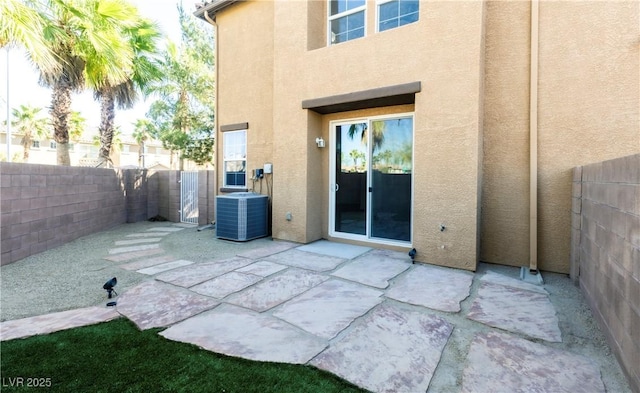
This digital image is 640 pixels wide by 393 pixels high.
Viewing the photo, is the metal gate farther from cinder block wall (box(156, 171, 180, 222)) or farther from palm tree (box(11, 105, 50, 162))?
palm tree (box(11, 105, 50, 162))

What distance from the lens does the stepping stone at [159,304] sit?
146 inches

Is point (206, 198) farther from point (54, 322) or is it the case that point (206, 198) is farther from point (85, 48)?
point (54, 322)

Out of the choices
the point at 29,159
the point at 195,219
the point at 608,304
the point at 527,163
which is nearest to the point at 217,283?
the point at 608,304

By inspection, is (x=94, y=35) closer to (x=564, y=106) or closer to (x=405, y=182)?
(x=405, y=182)

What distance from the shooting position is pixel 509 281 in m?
5.13

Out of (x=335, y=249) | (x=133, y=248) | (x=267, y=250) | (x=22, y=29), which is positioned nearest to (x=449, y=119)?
(x=335, y=249)

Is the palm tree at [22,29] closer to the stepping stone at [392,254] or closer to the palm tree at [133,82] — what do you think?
the palm tree at [133,82]

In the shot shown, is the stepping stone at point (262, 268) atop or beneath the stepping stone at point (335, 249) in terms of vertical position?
beneath

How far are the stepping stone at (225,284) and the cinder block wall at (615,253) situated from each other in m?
4.36

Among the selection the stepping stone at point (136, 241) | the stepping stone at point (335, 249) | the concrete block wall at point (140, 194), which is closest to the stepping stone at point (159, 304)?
the stepping stone at point (335, 249)

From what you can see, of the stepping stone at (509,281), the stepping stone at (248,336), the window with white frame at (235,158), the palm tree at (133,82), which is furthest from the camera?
the palm tree at (133,82)

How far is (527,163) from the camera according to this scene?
5715mm

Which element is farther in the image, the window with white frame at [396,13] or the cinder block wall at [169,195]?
the cinder block wall at [169,195]

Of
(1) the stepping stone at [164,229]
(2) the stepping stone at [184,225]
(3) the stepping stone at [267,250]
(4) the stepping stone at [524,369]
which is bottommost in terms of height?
(4) the stepping stone at [524,369]
